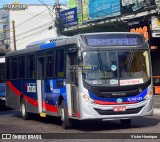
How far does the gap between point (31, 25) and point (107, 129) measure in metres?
56.0

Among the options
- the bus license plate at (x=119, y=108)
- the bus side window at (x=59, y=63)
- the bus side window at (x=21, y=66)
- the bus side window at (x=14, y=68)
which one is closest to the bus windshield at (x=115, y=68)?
the bus license plate at (x=119, y=108)

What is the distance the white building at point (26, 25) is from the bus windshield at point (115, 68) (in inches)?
2091

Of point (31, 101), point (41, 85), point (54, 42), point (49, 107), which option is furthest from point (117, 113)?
point (31, 101)

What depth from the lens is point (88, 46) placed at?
48.9 feet

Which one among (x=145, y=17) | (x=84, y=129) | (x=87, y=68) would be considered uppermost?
(x=145, y=17)

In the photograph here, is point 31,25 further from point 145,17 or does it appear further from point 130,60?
point 130,60

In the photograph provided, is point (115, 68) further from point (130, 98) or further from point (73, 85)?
point (73, 85)

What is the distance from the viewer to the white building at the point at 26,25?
223 feet

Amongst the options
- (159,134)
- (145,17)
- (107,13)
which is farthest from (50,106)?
(107,13)

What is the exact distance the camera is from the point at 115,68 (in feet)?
48.8

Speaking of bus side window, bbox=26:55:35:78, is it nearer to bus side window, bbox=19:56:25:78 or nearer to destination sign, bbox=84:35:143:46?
bus side window, bbox=19:56:25:78

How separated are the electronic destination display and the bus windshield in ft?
0.90

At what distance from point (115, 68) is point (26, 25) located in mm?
55979

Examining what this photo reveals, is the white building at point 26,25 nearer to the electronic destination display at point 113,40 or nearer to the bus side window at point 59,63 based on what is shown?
the bus side window at point 59,63
